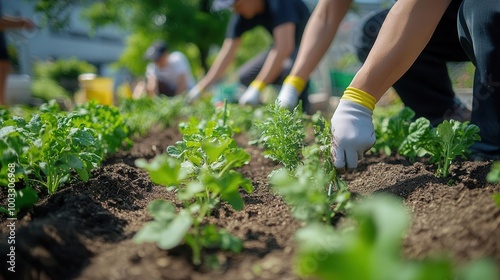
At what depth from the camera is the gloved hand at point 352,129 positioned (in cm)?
181

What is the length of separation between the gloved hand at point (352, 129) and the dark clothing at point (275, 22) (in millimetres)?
2476

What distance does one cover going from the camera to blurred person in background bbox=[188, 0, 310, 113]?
3.97 m

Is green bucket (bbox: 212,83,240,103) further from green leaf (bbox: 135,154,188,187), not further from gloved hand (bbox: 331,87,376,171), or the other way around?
green leaf (bbox: 135,154,188,187)

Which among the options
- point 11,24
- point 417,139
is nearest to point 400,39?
point 417,139

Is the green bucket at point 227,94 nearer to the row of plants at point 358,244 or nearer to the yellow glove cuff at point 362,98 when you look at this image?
the yellow glove cuff at point 362,98

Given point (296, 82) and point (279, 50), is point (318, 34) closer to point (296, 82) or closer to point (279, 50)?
point (296, 82)

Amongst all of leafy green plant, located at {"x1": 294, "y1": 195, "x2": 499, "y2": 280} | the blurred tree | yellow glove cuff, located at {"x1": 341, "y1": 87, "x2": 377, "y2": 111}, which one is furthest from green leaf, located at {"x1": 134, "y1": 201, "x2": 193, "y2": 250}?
the blurred tree

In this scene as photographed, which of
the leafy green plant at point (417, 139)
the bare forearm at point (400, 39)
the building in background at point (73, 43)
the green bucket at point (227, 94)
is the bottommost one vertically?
the building in background at point (73, 43)

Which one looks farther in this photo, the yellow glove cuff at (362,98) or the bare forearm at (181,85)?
the bare forearm at (181,85)

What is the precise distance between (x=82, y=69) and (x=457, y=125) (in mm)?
15578

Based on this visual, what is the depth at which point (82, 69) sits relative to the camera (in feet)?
51.1

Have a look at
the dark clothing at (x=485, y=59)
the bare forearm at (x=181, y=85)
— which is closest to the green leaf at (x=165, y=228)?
the dark clothing at (x=485, y=59)

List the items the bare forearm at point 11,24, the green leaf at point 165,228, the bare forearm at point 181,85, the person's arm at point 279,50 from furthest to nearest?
the bare forearm at point 181,85 → the bare forearm at point 11,24 → the person's arm at point 279,50 → the green leaf at point 165,228

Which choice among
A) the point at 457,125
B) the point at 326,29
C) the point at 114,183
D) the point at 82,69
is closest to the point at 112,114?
the point at 114,183
